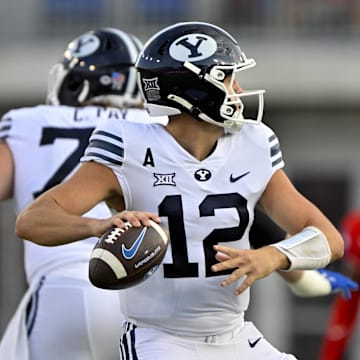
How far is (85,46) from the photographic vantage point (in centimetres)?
627

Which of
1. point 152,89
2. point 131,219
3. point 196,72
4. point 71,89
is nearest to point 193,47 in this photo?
point 196,72

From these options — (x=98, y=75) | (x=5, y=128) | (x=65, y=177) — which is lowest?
(x=65, y=177)

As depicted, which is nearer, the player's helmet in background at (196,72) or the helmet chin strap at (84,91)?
the player's helmet in background at (196,72)

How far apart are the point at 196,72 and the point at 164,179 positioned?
371 mm

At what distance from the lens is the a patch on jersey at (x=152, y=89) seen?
5020 mm

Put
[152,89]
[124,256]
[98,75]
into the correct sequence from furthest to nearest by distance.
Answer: [98,75]
[152,89]
[124,256]

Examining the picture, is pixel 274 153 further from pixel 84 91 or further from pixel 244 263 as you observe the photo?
pixel 84 91

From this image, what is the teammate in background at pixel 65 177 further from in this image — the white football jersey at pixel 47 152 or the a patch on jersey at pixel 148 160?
the a patch on jersey at pixel 148 160

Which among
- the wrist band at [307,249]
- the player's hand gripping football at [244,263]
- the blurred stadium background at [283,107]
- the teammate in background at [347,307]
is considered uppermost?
the player's hand gripping football at [244,263]

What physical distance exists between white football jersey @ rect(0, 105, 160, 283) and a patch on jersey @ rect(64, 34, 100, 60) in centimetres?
34

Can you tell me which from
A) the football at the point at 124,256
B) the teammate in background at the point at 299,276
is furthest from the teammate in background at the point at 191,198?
the teammate in background at the point at 299,276

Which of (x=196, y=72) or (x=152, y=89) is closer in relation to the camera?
(x=196, y=72)

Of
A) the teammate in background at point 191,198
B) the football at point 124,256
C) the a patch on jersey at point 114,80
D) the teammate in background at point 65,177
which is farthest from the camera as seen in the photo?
the a patch on jersey at point 114,80

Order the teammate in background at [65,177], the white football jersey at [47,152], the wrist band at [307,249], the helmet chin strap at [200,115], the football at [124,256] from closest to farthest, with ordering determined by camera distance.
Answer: the football at [124,256] → the wrist band at [307,249] → the helmet chin strap at [200,115] → the teammate in background at [65,177] → the white football jersey at [47,152]
